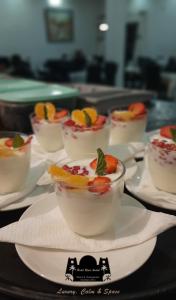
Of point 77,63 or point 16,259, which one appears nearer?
point 16,259

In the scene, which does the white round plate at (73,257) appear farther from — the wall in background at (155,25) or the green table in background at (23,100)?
the wall in background at (155,25)

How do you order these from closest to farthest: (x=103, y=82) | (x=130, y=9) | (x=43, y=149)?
(x=43, y=149) → (x=103, y=82) → (x=130, y=9)

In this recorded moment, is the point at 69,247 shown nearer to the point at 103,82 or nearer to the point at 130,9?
the point at 103,82

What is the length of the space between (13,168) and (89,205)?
0.25m

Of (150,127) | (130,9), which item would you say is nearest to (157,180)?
(150,127)

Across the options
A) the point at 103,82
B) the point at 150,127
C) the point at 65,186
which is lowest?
the point at 103,82

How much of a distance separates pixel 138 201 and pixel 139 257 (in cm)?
19

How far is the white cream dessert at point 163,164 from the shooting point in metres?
0.68

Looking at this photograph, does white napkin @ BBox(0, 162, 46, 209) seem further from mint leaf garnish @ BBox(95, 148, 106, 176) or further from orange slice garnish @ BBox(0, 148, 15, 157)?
mint leaf garnish @ BBox(95, 148, 106, 176)

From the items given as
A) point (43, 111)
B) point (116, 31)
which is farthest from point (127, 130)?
point (116, 31)

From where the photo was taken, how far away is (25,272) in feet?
1.62

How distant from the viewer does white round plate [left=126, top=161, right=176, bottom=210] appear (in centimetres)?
67

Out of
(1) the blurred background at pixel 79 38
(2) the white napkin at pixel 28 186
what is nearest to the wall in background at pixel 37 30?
(1) the blurred background at pixel 79 38

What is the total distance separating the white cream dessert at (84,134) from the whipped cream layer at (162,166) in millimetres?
185
